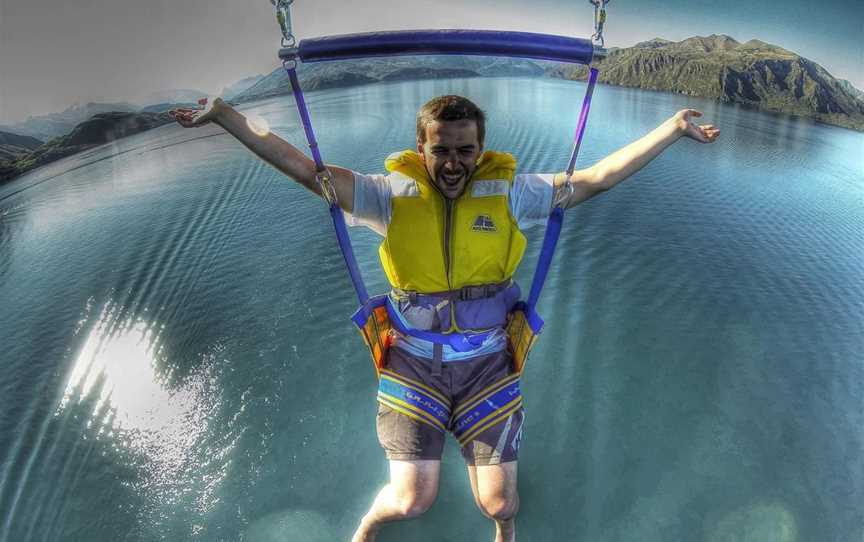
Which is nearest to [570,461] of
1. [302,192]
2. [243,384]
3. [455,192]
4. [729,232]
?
[455,192]

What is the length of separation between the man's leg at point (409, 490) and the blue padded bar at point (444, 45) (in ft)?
6.98

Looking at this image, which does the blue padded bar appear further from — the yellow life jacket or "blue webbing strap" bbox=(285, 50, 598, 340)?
the yellow life jacket

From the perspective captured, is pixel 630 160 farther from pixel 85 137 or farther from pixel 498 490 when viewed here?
pixel 85 137

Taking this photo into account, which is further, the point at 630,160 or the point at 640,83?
the point at 640,83

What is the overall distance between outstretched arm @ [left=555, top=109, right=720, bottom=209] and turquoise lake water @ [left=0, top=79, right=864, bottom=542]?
193 cm

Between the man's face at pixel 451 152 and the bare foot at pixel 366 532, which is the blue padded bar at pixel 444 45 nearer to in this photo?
the man's face at pixel 451 152

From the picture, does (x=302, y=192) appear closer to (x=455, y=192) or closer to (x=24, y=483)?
(x=24, y=483)

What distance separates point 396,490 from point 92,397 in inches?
129

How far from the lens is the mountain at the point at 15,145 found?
48.5ft

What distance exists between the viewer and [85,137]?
16.4 meters

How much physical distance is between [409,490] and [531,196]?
5.56ft

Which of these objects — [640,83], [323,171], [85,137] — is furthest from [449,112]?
[640,83]

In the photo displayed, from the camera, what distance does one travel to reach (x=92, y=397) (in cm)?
412

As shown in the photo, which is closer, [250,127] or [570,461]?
[250,127]
